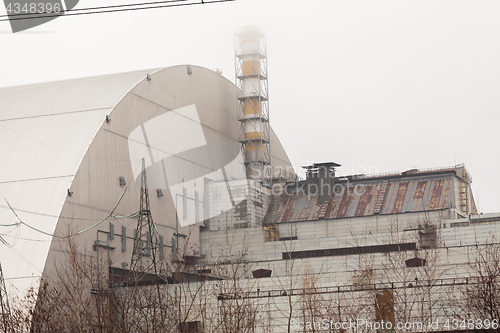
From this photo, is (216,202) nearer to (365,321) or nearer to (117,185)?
(117,185)

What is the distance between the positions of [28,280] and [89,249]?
451cm

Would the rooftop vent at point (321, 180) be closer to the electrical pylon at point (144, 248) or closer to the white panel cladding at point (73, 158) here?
the white panel cladding at point (73, 158)

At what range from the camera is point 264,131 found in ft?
189

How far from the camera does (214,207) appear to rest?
5147 centimetres

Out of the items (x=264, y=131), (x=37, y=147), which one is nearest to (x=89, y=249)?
(x=37, y=147)

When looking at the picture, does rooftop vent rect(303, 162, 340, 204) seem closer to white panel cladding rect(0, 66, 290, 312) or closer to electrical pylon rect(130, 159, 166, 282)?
white panel cladding rect(0, 66, 290, 312)

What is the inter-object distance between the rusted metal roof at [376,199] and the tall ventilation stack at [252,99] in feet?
13.1

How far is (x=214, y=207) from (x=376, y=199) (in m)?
12.5

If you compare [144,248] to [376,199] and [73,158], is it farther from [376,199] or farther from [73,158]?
[376,199]

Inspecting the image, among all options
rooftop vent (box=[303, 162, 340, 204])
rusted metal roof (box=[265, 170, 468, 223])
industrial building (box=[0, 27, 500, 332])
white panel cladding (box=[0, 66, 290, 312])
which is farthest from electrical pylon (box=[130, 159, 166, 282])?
rooftop vent (box=[303, 162, 340, 204])

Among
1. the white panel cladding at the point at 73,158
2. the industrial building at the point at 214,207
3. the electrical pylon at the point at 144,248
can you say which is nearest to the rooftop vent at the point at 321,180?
the industrial building at the point at 214,207

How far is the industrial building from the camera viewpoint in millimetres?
33406

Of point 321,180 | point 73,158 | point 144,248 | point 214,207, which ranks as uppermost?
point 321,180

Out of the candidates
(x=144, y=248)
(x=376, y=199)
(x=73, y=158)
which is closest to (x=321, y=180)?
(x=376, y=199)
